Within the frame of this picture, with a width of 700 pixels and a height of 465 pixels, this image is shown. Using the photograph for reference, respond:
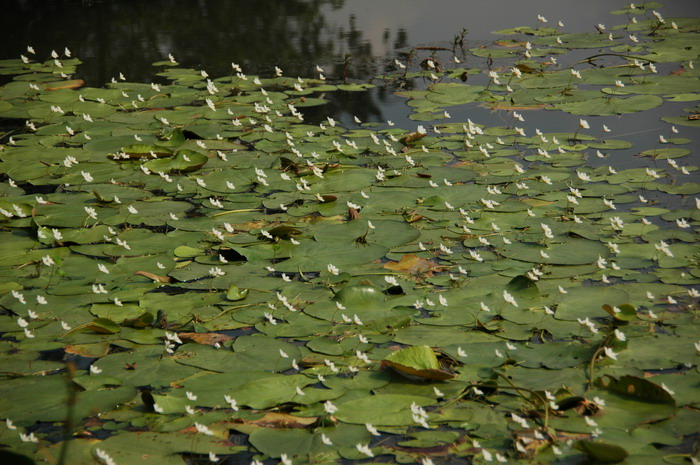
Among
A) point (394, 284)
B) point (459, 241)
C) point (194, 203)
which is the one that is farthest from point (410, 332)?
point (194, 203)

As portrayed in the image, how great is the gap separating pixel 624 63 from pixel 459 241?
370cm

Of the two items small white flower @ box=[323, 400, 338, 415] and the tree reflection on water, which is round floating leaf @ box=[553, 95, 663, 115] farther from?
small white flower @ box=[323, 400, 338, 415]

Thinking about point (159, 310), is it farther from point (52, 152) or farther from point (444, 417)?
point (52, 152)

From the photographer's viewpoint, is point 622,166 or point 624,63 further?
point 624,63

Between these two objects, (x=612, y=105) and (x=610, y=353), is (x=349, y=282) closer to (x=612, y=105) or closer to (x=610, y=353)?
(x=610, y=353)

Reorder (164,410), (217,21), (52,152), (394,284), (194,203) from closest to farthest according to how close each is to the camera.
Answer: (164,410) < (394,284) < (194,203) < (52,152) < (217,21)

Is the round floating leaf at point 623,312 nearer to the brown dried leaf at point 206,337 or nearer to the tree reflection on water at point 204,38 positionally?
the brown dried leaf at point 206,337

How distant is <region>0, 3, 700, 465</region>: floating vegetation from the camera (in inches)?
102

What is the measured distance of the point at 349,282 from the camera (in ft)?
11.8

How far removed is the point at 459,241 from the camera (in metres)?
3.95

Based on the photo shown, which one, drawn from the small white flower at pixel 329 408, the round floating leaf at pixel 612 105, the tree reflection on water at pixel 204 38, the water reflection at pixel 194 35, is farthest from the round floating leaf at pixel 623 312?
the water reflection at pixel 194 35

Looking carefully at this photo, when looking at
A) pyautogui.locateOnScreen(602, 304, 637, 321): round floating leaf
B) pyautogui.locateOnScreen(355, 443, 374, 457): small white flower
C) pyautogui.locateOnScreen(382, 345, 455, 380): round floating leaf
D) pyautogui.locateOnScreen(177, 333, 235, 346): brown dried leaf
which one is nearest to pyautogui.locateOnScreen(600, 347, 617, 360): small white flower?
pyautogui.locateOnScreen(602, 304, 637, 321): round floating leaf

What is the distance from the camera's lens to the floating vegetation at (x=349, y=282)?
2582 mm

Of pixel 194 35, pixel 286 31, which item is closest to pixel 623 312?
pixel 286 31
